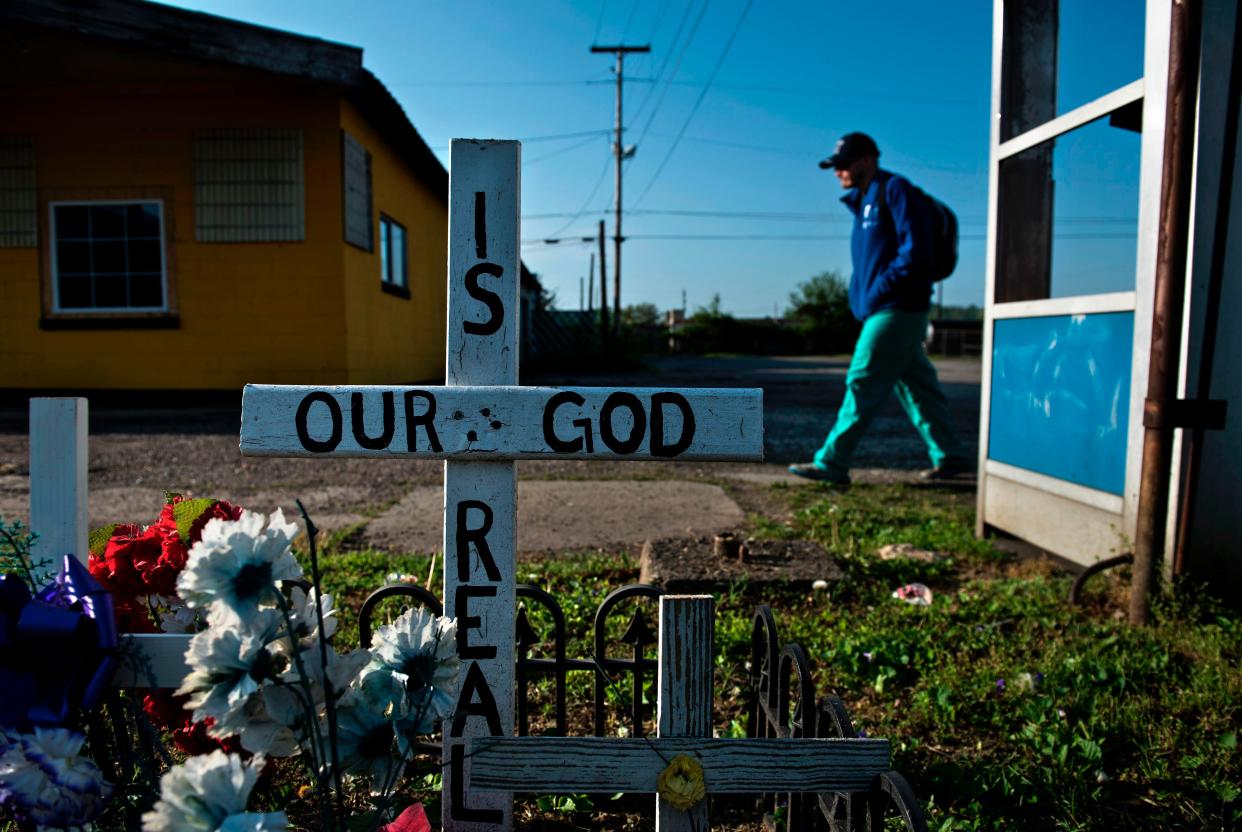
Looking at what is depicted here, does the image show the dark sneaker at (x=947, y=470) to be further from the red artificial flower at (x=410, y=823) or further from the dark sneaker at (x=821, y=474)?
the red artificial flower at (x=410, y=823)

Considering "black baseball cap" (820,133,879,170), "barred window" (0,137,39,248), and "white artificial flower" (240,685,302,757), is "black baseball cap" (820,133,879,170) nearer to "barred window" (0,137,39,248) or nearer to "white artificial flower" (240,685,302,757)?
"white artificial flower" (240,685,302,757)

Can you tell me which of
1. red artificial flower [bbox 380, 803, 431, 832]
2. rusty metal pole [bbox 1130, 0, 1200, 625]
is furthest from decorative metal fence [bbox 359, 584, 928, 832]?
rusty metal pole [bbox 1130, 0, 1200, 625]

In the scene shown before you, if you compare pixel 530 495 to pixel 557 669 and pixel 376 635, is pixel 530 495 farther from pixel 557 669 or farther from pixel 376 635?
pixel 376 635

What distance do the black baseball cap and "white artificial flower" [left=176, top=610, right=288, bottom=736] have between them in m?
5.03

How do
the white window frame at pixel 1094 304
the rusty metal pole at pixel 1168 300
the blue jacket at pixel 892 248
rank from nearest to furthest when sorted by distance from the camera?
the rusty metal pole at pixel 1168 300
the white window frame at pixel 1094 304
the blue jacket at pixel 892 248

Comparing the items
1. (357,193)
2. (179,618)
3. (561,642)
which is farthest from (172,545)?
(357,193)

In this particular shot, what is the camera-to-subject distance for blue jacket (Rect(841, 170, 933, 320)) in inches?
197

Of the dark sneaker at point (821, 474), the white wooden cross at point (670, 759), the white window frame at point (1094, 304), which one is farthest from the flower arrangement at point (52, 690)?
the dark sneaker at point (821, 474)

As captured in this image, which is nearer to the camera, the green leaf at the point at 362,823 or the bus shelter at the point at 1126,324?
the green leaf at the point at 362,823

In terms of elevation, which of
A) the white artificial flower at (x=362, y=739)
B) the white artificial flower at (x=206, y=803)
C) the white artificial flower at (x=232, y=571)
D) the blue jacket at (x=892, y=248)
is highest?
the blue jacket at (x=892, y=248)

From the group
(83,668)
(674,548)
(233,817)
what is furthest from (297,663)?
(674,548)

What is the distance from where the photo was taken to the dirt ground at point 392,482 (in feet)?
14.1

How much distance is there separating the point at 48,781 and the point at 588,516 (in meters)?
3.72

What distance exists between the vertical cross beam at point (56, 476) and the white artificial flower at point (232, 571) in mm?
636
